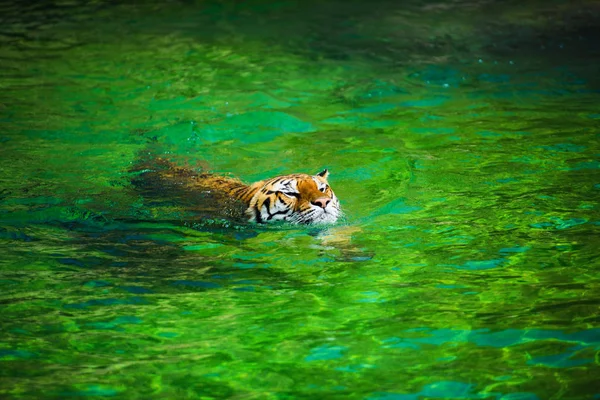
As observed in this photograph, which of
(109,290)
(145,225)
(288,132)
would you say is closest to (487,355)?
(109,290)

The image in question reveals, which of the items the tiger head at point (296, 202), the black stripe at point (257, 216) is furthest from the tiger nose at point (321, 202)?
the black stripe at point (257, 216)

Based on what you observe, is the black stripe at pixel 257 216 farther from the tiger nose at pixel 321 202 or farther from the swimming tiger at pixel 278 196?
the tiger nose at pixel 321 202

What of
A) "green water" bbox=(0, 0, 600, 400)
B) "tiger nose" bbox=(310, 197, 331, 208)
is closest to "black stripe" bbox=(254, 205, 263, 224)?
"green water" bbox=(0, 0, 600, 400)

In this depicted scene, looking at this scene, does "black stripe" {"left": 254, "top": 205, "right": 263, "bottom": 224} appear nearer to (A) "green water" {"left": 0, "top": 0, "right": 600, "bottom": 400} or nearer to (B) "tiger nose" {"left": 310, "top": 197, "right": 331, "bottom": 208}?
(A) "green water" {"left": 0, "top": 0, "right": 600, "bottom": 400}

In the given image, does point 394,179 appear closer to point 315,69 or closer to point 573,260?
point 573,260

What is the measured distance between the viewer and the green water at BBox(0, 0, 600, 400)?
383 centimetres

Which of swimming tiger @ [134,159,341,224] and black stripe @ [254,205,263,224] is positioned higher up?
swimming tiger @ [134,159,341,224]

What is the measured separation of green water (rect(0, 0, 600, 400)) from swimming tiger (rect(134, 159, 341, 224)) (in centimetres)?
14

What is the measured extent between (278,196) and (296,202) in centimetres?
15

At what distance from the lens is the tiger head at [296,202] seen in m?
5.81

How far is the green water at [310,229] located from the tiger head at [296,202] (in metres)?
0.14

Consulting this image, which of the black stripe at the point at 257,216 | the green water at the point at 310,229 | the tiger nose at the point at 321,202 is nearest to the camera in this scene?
the green water at the point at 310,229

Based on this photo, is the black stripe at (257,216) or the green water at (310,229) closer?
the green water at (310,229)

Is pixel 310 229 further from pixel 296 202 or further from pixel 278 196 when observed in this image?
pixel 278 196
